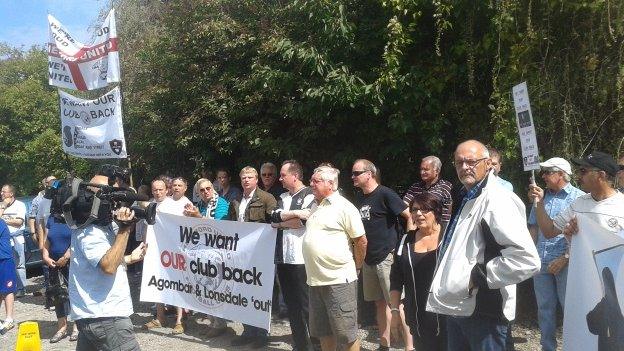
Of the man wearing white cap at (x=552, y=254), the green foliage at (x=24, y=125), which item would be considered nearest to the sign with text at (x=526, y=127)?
the man wearing white cap at (x=552, y=254)

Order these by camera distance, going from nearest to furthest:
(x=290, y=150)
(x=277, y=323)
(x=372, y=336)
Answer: (x=372, y=336) → (x=277, y=323) → (x=290, y=150)

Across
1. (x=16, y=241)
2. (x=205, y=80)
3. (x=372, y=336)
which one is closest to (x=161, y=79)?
(x=205, y=80)

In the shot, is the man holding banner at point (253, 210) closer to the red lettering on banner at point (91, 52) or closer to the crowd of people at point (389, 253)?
the crowd of people at point (389, 253)

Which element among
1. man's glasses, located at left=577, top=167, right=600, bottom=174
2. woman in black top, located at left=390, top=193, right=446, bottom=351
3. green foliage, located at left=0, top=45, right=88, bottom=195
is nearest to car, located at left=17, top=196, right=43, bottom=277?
woman in black top, located at left=390, top=193, right=446, bottom=351

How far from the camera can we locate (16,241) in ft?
34.7

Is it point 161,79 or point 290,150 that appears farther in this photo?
point 161,79

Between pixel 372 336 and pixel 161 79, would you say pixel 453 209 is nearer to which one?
pixel 372 336

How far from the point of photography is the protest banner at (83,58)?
9.20 m

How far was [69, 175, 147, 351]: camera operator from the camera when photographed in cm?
424

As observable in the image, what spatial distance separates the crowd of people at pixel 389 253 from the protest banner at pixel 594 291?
24 cm

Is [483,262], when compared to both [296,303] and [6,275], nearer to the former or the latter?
[296,303]

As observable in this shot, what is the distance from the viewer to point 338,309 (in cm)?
531

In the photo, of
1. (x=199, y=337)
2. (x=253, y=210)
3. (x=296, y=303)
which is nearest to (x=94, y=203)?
(x=296, y=303)

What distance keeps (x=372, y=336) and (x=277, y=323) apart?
1443 millimetres
